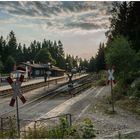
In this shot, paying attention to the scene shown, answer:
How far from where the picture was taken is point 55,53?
7741 inches

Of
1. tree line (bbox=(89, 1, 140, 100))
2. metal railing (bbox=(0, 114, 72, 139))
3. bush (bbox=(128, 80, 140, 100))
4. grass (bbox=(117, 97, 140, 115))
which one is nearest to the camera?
metal railing (bbox=(0, 114, 72, 139))

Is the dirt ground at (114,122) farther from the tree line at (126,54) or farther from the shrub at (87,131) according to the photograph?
the tree line at (126,54)

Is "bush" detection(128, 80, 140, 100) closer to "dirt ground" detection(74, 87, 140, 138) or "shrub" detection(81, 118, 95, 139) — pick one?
"dirt ground" detection(74, 87, 140, 138)

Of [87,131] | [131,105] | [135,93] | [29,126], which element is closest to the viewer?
[87,131]

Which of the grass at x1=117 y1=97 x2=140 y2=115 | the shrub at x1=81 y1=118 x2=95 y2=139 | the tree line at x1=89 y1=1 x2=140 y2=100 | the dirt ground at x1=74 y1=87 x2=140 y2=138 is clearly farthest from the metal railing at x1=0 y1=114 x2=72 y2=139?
the tree line at x1=89 y1=1 x2=140 y2=100

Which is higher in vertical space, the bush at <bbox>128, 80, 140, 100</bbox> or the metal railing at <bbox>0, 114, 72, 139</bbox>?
the bush at <bbox>128, 80, 140, 100</bbox>

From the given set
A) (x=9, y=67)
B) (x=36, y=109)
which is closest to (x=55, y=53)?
(x=9, y=67)

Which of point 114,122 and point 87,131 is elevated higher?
point 87,131

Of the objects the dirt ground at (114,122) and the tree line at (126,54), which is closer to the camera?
the dirt ground at (114,122)

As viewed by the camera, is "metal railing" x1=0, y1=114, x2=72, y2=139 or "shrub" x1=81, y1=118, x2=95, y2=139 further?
"metal railing" x1=0, y1=114, x2=72, y2=139

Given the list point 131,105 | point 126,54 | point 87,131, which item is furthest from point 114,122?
point 126,54

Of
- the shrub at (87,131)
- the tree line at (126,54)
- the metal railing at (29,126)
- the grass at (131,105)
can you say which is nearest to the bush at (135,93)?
the tree line at (126,54)

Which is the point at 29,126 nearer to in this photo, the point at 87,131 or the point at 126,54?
the point at 87,131

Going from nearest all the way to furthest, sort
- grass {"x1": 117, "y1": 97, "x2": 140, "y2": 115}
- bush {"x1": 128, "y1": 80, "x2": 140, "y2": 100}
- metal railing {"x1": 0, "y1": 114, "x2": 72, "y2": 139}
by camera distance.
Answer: metal railing {"x1": 0, "y1": 114, "x2": 72, "y2": 139}, grass {"x1": 117, "y1": 97, "x2": 140, "y2": 115}, bush {"x1": 128, "y1": 80, "x2": 140, "y2": 100}
